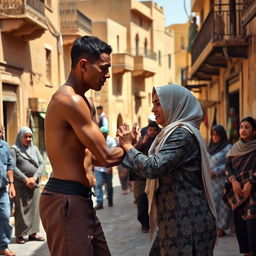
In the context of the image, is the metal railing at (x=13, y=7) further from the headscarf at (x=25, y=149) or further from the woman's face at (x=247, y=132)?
the woman's face at (x=247, y=132)

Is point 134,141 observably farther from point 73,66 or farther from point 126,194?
point 126,194

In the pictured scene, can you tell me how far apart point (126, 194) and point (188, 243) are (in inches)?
486

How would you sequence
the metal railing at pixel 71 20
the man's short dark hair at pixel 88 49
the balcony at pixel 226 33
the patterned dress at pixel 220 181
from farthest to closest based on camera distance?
the metal railing at pixel 71 20 < the balcony at pixel 226 33 < the patterned dress at pixel 220 181 < the man's short dark hair at pixel 88 49

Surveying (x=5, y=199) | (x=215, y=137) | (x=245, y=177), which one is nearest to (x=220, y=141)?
(x=215, y=137)

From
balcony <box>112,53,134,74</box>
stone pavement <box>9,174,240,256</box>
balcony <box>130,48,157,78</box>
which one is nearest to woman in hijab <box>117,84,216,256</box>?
stone pavement <box>9,174,240,256</box>

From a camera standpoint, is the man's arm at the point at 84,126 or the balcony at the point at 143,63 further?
the balcony at the point at 143,63

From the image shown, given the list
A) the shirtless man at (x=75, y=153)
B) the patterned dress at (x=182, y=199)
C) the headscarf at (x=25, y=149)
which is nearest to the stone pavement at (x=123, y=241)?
the headscarf at (x=25, y=149)

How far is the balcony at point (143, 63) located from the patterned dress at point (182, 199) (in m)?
33.3

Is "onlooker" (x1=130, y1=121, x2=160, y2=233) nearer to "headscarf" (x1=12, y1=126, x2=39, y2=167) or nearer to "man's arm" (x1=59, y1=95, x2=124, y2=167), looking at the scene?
"headscarf" (x1=12, y1=126, x2=39, y2=167)

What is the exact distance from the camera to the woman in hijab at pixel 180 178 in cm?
389

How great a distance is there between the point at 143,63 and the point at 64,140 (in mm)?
33594

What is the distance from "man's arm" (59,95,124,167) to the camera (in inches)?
148

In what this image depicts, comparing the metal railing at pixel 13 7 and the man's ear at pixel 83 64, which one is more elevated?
the metal railing at pixel 13 7

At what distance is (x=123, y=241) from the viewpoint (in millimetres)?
9016
